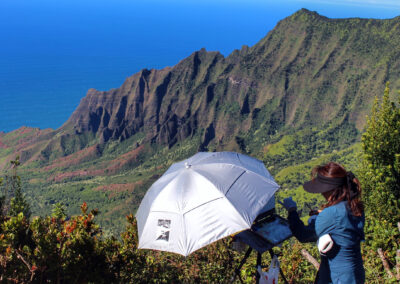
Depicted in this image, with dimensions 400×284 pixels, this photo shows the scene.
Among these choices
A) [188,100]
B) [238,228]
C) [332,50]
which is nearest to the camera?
[238,228]

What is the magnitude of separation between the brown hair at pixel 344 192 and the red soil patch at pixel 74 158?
472 ft

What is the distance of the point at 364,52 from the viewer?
11731cm

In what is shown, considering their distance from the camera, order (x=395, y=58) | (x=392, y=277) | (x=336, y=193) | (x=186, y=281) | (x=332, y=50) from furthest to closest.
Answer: (x=332, y=50) → (x=395, y=58) → (x=186, y=281) → (x=392, y=277) → (x=336, y=193)

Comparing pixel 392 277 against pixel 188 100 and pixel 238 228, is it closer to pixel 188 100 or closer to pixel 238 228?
pixel 238 228

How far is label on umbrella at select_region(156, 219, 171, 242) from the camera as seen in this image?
231 inches

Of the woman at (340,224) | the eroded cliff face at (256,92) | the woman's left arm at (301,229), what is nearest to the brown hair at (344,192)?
the woman at (340,224)

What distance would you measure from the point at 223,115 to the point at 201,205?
13813cm

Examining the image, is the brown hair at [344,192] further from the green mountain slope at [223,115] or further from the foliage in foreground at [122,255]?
the green mountain slope at [223,115]

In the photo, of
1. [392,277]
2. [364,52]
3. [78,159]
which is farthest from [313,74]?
[392,277]

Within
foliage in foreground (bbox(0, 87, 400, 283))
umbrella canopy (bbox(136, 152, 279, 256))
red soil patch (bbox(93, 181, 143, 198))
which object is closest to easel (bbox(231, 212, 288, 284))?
umbrella canopy (bbox(136, 152, 279, 256))

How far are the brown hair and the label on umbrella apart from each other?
291cm

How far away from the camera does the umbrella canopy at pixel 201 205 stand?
18.4 ft

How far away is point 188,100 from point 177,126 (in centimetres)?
1828

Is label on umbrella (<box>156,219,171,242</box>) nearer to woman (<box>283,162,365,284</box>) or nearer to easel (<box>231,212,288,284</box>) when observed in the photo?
easel (<box>231,212,288,284</box>)
